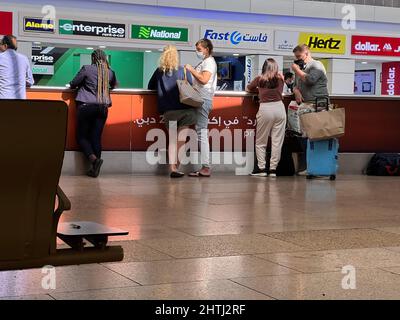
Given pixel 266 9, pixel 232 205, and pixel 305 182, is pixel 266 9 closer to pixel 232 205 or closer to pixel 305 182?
pixel 305 182

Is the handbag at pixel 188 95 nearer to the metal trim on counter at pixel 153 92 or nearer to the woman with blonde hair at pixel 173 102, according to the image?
the woman with blonde hair at pixel 173 102

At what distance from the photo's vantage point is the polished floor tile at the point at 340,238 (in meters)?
6.02

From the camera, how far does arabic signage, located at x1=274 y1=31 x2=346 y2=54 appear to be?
21500 mm

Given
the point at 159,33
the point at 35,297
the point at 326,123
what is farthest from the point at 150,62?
the point at 35,297

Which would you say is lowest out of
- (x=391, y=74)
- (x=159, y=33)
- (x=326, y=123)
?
(x=326, y=123)

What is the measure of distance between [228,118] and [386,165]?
121 inches

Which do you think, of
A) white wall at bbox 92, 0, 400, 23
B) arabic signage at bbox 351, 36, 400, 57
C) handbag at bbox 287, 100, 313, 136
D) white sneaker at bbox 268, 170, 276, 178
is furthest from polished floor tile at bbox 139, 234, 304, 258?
arabic signage at bbox 351, 36, 400, 57

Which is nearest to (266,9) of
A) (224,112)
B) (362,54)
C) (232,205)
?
(362,54)

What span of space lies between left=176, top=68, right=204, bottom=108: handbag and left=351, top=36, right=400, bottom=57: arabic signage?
12704mm

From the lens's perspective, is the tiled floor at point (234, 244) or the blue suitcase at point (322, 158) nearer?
the tiled floor at point (234, 244)

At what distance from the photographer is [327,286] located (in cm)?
461

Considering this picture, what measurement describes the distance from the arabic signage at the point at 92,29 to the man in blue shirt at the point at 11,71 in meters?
7.81

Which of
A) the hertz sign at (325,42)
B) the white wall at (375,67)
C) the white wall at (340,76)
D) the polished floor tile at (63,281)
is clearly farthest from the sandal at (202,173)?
the white wall at (375,67)

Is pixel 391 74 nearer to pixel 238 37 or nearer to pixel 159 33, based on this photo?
pixel 238 37
